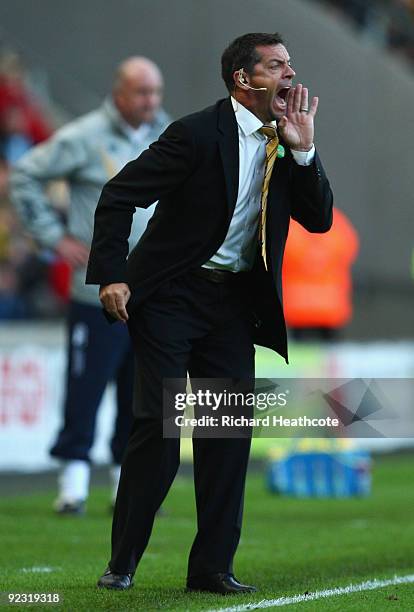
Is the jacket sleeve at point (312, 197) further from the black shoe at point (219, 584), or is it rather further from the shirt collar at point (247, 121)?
the black shoe at point (219, 584)

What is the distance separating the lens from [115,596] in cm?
531

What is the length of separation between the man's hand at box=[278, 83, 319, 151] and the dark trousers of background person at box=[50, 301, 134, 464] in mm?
3413

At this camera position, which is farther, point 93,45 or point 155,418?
point 93,45

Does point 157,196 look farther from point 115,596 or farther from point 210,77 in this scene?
point 210,77

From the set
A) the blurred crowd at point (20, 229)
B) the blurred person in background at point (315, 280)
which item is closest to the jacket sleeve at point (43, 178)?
the blurred crowd at point (20, 229)

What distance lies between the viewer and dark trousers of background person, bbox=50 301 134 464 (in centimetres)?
861

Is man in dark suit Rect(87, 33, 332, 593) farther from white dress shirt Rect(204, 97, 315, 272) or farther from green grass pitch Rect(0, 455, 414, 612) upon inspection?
green grass pitch Rect(0, 455, 414, 612)

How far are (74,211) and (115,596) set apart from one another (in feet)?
12.7

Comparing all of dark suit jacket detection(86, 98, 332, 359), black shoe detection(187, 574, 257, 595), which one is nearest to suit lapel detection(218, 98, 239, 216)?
dark suit jacket detection(86, 98, 332, 359)

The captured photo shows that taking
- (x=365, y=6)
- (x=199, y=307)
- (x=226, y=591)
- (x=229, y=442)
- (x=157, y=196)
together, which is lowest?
(x=226, y=591)

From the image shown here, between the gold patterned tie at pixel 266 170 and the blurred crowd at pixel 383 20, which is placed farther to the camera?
the blurred crowd at pixel 383 20

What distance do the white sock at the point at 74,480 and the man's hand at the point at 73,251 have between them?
3.93 feet

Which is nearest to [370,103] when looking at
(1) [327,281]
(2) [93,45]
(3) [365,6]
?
(3) [365,6]

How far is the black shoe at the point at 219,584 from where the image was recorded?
546cm
